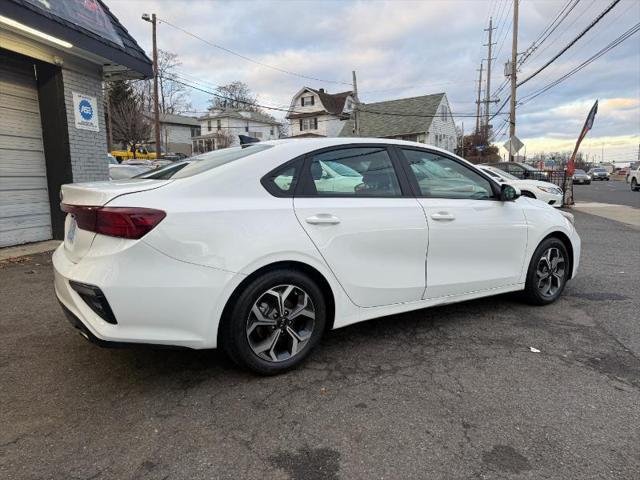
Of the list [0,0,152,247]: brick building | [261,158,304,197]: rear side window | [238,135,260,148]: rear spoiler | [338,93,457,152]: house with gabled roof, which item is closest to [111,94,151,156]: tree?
[338,93,457,152]: house with gabled roof

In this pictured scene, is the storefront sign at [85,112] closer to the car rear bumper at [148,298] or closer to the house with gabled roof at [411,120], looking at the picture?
the car rear bumper at [148,298]

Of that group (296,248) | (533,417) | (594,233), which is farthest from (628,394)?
(594,233)

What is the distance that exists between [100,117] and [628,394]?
8517 millimetres

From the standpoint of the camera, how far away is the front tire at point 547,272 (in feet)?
14.3

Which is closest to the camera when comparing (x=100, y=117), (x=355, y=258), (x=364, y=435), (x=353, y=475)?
(x=353, y=475)

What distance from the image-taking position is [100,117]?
8.25m

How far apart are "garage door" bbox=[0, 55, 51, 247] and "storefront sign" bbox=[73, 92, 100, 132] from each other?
599mm

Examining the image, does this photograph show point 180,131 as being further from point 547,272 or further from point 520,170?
point 547,272

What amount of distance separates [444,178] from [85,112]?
6631 mm

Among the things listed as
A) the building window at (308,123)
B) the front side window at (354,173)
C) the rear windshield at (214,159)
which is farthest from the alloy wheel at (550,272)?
the building window at (308,123)

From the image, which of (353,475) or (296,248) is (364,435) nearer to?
(353,475)

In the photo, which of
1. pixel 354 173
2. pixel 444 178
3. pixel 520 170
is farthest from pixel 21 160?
pixel 520 170

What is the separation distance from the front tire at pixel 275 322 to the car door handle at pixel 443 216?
1.14 metres

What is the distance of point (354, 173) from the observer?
3.41 meters
